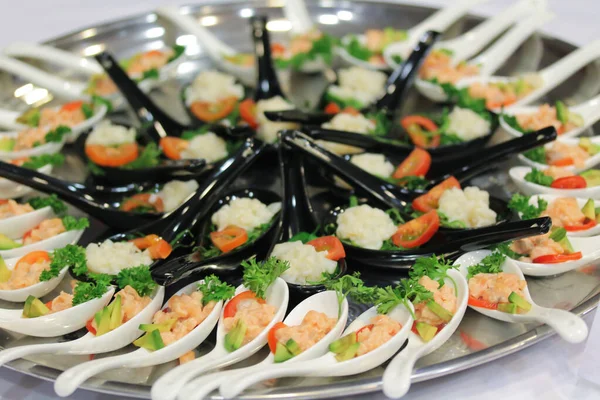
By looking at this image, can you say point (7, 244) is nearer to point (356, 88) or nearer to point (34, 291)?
point (34, 291)

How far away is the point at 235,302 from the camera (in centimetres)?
220

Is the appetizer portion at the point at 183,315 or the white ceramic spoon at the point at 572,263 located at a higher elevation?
the appetizer portion at the point at 183,315

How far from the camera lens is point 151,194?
2.92 m

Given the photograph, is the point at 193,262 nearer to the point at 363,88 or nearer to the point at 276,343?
the point at 276,343

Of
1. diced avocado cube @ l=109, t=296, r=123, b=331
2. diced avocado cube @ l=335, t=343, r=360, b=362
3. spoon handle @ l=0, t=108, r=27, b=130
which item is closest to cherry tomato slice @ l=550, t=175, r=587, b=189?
diced avocado cube @ l=335, t=343, r=360, b=362

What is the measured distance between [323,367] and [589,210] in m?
1.26

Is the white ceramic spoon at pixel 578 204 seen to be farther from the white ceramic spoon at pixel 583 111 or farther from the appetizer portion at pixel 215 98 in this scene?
the appetizer portion at pixel 215 98

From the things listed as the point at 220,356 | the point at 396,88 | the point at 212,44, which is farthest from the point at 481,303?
the point at 212,44

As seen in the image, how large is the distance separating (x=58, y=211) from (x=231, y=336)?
4.05 feet

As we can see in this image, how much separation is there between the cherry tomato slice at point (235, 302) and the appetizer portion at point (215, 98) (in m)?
1.30

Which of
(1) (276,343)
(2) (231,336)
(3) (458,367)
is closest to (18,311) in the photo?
(2) (231,336)

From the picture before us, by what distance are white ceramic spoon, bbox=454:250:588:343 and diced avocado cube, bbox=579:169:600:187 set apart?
739 millimetres

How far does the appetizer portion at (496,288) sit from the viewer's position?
2.10 meters

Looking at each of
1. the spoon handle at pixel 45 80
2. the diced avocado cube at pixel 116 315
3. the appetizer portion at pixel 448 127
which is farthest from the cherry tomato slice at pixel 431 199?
the spoon handle at pixel 45 80
